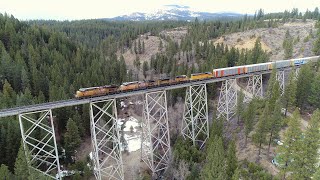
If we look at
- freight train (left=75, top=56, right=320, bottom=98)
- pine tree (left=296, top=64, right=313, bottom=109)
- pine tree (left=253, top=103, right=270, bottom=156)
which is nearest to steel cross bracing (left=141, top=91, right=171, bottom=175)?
freight train (left=75, top=56, right=320, bottom=98)

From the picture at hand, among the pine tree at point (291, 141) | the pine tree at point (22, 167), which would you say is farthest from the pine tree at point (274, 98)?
the pine tree at point (22, 167)

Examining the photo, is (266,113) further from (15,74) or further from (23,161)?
(15,74)

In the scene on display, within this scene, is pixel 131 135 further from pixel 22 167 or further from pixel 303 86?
pixel 303 86

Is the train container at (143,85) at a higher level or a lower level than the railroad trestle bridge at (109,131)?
higher

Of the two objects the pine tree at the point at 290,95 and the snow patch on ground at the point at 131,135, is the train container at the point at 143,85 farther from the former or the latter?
the pine tree at the point at 290,95

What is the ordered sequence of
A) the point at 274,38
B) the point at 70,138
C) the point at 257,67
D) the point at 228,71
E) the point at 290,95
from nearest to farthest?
the point at 70,138 < the point at 290,95 < the point at 228,71 < the point at 257,67 < the point at 274,38

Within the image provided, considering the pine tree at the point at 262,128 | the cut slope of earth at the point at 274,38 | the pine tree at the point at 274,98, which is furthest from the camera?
the cut slope of earth at the point at 274,38

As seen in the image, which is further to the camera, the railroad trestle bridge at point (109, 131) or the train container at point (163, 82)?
the train container at point (163, 82)

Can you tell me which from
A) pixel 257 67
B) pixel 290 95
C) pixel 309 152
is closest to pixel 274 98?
pixel 290 95
